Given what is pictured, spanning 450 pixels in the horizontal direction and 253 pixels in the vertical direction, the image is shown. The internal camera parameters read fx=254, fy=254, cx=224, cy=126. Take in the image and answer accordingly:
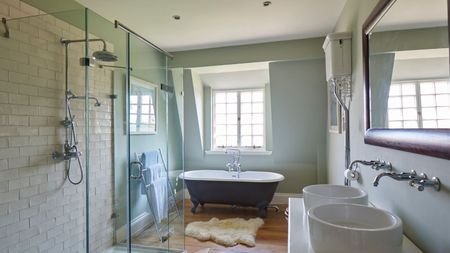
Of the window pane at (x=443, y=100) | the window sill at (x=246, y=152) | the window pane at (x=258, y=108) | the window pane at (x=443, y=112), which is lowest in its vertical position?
the window sill at (x=246, y=152)

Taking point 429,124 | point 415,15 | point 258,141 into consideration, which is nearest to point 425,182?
point 429,124

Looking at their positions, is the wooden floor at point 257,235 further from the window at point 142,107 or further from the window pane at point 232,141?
the window at point 142,107

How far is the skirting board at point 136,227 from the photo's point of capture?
292 centimetres

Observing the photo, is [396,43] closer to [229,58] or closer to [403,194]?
[403,194]

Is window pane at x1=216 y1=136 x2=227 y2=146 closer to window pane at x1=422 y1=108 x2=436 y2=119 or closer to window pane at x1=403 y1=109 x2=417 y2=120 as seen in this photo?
window pane at x1=403 y1=109 x2=417 y2=120

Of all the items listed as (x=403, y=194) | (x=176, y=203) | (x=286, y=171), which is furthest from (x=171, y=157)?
(x=403, y=194)

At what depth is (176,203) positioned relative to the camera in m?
3.41

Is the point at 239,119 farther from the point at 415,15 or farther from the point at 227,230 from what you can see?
the point at 415,15

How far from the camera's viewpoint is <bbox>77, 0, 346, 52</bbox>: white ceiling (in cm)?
258

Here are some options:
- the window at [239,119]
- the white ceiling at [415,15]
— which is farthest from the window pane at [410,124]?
the window at [239,119]

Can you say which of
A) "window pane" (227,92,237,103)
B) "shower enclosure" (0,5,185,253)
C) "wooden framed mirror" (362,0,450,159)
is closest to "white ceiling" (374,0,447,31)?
"wooden framed mirror" (362,0,450,159)

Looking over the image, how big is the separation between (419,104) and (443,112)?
197mm

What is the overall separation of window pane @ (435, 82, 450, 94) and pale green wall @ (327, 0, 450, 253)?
261 mm

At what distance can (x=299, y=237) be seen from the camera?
1.20 m
